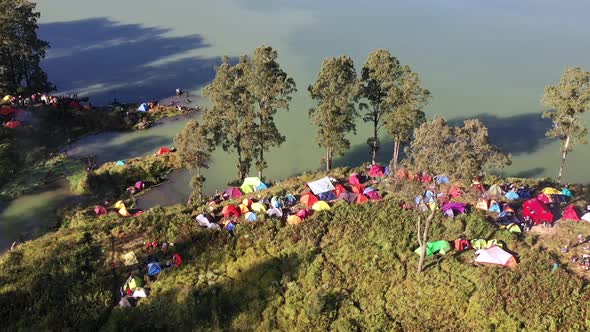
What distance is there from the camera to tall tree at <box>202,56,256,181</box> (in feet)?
120

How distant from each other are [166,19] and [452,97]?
50.6 m

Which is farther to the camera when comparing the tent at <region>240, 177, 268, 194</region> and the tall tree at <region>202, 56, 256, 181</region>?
the tent at <region>240, 177, 268, 194</region>

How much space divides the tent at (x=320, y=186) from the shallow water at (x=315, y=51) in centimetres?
920

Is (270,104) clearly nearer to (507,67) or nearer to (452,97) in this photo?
(452,97)

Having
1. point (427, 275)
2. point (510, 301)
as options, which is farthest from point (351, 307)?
point (510, 301)

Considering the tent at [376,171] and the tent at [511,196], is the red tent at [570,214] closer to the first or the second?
the tent at [511,196]

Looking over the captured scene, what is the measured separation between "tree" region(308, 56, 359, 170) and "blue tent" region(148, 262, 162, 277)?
15.7m

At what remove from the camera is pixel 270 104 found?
37562 mm

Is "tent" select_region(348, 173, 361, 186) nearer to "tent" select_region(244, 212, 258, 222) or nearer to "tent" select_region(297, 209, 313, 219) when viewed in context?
"tent" select_region(297, 209, 313, 219)

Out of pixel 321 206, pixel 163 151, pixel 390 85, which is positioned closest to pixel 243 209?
pixel 321 206

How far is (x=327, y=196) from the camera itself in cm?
3575

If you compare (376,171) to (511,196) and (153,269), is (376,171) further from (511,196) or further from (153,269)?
(153,269)

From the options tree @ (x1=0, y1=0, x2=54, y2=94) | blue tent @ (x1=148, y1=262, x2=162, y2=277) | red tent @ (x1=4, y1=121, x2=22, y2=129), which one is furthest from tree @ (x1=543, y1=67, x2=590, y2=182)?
tree @ (x1=0, y1=0, x2=54, y2=94)

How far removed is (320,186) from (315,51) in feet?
129
